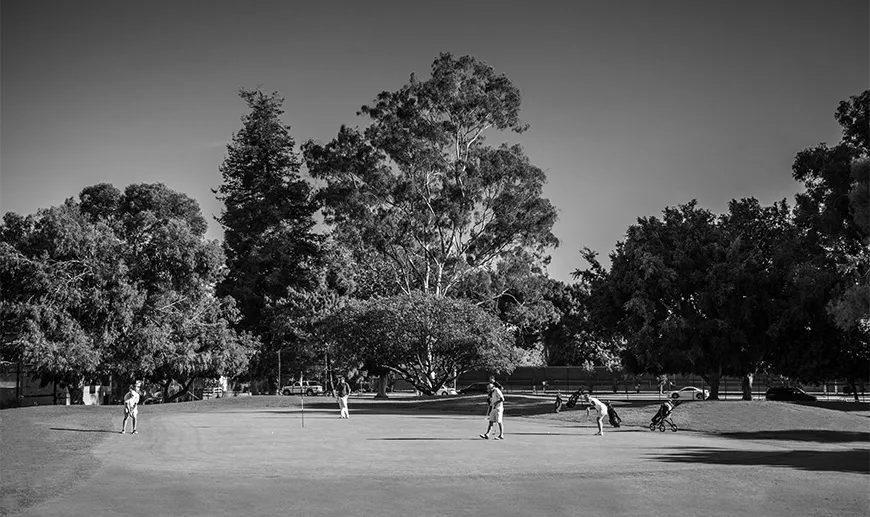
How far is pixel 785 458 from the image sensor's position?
2305 cm

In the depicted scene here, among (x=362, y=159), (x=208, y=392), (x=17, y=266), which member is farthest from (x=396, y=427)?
(x=208, y=392)

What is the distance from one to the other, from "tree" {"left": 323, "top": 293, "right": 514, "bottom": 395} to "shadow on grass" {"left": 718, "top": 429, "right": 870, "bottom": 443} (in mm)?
27787

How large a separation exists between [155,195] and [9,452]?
44.2 m

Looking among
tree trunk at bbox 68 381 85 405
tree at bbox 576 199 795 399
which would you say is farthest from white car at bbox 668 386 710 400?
tree trunk at bbox 68 381 85 405

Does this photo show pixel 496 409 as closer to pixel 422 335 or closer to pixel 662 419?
pixel 662 419

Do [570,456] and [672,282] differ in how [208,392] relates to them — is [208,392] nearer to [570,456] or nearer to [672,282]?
[672,282]

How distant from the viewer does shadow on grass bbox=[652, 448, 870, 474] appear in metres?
21.2

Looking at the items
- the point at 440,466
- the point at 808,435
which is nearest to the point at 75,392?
the point at 440,466

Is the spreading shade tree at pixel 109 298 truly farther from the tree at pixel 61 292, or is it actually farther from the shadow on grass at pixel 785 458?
the shadow on grass at pixel 785 458

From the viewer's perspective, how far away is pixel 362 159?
212 feet

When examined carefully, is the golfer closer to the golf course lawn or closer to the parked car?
the golf course lawn

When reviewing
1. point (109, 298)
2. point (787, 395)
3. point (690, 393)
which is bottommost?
point (690, 393)

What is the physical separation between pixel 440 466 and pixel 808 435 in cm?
1766

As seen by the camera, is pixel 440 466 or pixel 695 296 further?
pixel 695 296
